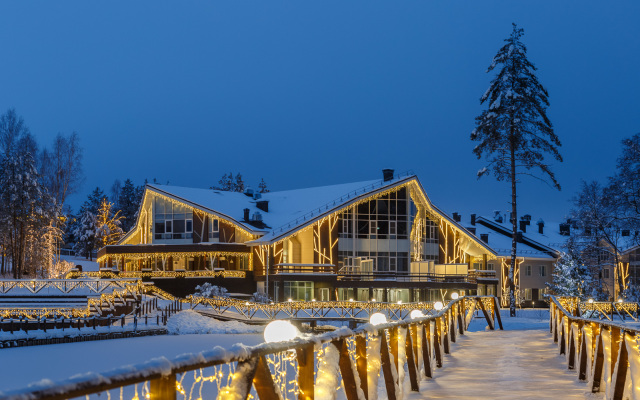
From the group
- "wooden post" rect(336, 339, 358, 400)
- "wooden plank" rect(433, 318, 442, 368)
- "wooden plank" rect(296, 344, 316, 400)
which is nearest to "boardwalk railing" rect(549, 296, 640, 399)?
"wooden plank" rect(433, 318, 442, 368)

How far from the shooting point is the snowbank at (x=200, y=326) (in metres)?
41.3

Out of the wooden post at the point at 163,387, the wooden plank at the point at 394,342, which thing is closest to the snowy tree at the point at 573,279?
the wooden plank at the point at 394,342

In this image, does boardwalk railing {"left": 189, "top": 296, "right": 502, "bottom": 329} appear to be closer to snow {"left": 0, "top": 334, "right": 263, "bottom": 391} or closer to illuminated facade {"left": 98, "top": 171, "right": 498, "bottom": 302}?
snow {"left": 0, "top": 334, "right": 263, "bottom": 391}

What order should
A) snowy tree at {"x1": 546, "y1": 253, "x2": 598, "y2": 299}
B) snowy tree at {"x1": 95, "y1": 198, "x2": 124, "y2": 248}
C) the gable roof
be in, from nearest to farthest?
the gable roof
snowy tree at {"x1": 546, "y1": 253, "x2": 598, "y2": 299}
snowy tree at {"x1": 95, "y1": 198, "x2": 124, "y2": 248}

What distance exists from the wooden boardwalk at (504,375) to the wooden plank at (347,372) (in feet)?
11.0

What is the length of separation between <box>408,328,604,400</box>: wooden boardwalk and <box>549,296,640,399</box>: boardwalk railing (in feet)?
0.89

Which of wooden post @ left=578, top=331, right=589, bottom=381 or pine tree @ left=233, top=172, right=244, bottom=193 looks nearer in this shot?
wooden post @ left=578, top=331, right=589, bottom=381

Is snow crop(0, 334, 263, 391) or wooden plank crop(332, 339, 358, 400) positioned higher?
wooden plank crop(332, 339, 358, 400)

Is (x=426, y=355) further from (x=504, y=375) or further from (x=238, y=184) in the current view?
(x=238, y=184)

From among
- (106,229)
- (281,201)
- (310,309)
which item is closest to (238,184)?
(106,229)

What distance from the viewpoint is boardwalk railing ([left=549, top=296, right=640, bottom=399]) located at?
8.80 meters

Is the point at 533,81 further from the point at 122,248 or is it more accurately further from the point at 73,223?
the point at 73,223

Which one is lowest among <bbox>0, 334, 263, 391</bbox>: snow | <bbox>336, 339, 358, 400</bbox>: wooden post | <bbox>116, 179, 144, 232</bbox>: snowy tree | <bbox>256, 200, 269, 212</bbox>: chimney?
<bbox>0, 334, 263, 391</bbox>: snow

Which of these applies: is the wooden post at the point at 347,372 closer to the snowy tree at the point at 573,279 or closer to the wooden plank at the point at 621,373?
the wooden plank at the point at 621,373
